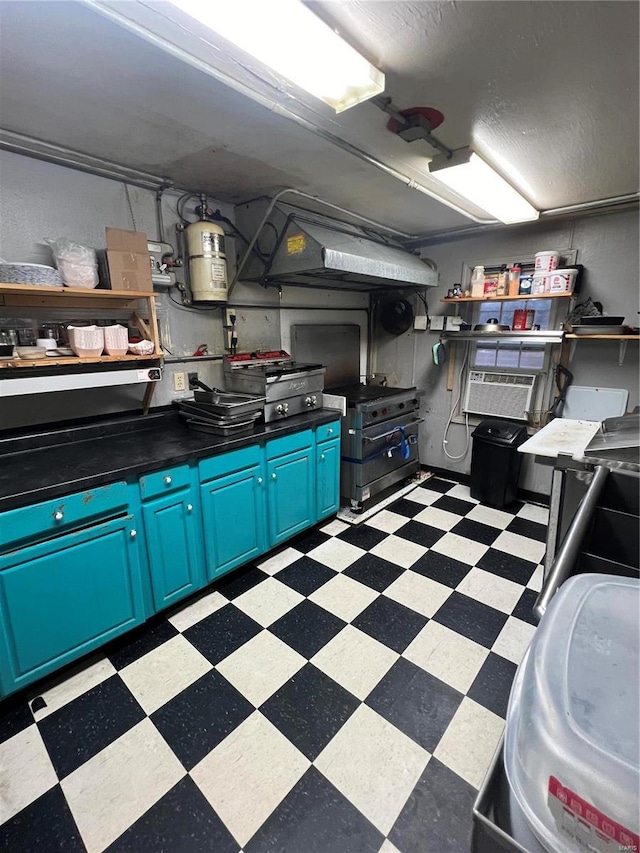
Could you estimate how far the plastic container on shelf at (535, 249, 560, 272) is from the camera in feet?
8.91

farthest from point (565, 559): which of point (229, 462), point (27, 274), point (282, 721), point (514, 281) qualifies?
point (514, 281)

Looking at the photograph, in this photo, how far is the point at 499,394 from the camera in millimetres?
3283

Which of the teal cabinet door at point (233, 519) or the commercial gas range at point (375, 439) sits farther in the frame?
the commercial gas range at point (375, 439)

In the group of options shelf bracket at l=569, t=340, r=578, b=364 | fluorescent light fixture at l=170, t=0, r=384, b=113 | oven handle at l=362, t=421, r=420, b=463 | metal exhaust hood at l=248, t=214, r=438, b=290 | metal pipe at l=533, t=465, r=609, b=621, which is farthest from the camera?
oven handle at l=362, t=421, r=420, b=463

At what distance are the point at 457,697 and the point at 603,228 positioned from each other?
307 centimetres

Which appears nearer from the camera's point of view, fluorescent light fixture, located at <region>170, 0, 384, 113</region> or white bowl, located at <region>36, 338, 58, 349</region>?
fluorescent light fixture, located at <region>170, 0, 384, 113</region>

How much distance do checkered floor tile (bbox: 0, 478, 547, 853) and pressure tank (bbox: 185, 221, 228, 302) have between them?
1.70m

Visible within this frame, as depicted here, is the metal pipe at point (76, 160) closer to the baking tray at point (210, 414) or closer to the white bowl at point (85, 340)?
the white bowl at point (85, 340)

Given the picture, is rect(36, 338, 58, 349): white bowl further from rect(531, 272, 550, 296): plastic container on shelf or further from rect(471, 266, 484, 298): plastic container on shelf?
rect(531, 272, 550, 296): plastic container on shelf

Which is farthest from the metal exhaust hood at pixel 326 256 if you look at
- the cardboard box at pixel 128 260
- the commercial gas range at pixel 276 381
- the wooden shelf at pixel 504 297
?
the cardboard box at pixel 128 260

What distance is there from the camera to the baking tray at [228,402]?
6.94 ft

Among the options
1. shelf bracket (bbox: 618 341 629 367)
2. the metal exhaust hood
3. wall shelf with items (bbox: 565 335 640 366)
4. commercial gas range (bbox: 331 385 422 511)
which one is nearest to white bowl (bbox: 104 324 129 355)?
the metal exhaust hood

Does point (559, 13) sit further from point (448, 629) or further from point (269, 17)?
point (448, 629)

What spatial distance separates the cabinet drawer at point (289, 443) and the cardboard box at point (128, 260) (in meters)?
1.06
